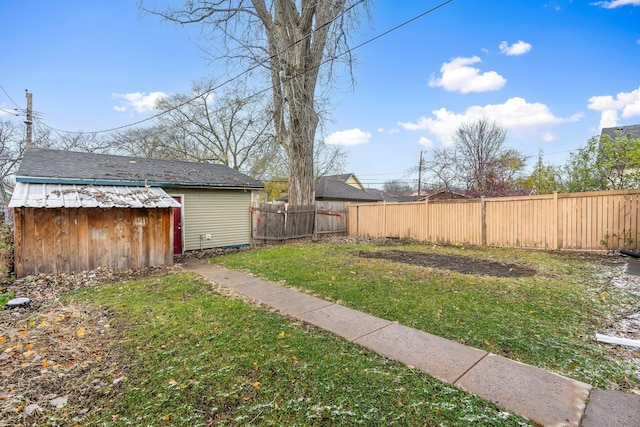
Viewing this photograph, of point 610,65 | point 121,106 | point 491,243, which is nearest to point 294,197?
point 491,243

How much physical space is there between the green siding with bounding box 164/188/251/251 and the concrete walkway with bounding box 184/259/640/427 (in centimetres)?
675

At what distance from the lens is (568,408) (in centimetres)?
204

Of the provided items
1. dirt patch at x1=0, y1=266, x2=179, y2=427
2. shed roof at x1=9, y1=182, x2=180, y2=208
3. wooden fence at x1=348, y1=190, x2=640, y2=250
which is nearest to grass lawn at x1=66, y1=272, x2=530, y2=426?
dirt patch at x1=0, y1=266, x2=179, y2=427

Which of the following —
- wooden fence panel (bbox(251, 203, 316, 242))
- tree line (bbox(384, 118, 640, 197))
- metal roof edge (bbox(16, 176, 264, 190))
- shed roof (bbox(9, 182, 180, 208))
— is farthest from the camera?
wooden fence panel (bbox(251, 203, 316, 242))

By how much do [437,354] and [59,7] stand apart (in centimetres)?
1371

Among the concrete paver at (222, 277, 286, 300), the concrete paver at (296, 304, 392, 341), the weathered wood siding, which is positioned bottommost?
the concrete paver at (222, 277, 286, 300)

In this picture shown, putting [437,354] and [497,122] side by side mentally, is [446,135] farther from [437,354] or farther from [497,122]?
[437,354]

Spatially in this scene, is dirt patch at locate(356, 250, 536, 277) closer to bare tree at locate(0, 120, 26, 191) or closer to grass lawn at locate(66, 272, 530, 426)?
grass lawn at locate(66, 272, 530, 426)

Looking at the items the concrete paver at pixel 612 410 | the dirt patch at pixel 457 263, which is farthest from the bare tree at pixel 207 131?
the concrete paver at pixel 612 410

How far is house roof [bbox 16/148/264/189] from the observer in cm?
742

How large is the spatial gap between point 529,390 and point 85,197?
8659 mm

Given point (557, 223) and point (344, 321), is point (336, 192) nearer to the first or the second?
point (557, 223)

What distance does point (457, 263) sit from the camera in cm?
726

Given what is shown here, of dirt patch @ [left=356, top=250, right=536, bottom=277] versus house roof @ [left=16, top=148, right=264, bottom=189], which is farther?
house roof @ [left=16, top=148, right=264, bottom=189]
